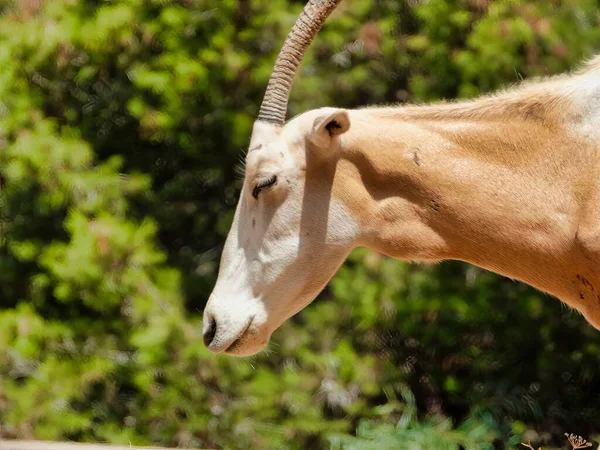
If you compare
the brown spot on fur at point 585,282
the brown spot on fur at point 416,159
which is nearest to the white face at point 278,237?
the brown spot on fur at point 416,159

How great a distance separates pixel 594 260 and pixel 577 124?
1.66 ft

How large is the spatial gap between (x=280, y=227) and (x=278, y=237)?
0.04m

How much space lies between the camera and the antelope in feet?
11.9

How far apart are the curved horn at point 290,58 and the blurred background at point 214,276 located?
2481 mm

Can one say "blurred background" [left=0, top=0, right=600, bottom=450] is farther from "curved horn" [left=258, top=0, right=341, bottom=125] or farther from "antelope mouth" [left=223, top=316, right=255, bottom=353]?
"antelope mouth" [left=223, top=316, right=255, bottom=353]

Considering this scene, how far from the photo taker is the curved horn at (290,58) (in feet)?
13.0

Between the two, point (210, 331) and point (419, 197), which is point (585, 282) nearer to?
point (419, 197)

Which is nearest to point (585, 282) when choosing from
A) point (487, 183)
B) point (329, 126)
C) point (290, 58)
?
point (487, 183)

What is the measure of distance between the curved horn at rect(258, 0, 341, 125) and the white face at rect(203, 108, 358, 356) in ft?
0.25

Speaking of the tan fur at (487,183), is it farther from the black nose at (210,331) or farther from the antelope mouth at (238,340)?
the black nose at (210,331)

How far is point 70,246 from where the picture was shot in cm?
676

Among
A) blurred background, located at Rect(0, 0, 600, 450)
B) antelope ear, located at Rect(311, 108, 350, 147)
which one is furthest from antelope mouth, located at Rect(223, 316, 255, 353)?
blurred background, located at Rect(0, 0, 600, 450)

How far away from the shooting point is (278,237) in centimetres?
389

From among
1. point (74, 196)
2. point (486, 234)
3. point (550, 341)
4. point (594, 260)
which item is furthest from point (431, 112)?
point (74, 196)
